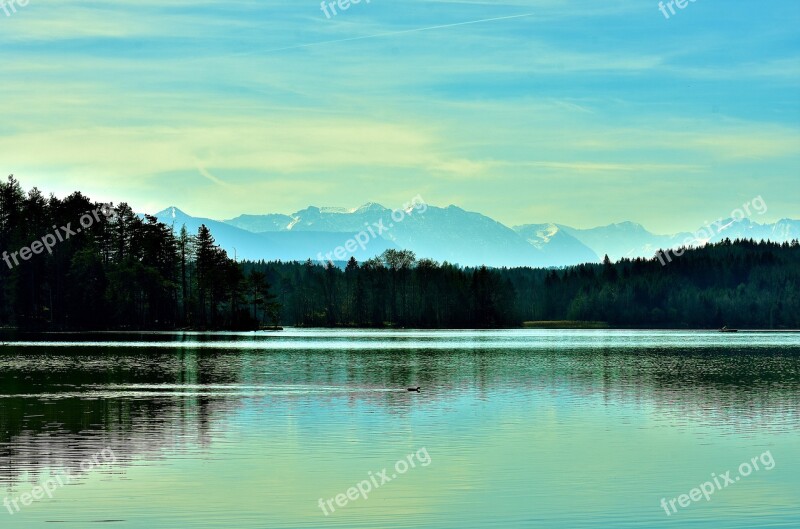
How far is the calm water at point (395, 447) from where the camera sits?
90.4 feet

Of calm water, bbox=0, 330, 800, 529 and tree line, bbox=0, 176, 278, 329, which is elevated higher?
tree line, bbox=0, 176, 278, 329

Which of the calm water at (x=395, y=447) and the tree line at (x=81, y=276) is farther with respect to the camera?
the tree line at (x=81, y=276)

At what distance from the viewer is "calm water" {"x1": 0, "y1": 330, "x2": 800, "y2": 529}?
27.5 meters

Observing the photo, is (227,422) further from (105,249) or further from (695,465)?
(105,249)

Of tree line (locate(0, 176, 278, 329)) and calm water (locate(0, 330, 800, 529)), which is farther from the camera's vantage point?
tree line (locate(0, 176, 278, 329))

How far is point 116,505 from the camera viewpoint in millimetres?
27797

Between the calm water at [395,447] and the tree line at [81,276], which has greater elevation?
the tree line at [81,276]

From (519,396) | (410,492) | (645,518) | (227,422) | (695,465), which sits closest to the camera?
(645,518)

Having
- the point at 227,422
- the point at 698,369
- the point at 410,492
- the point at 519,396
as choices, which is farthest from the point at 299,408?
the point at 698,369

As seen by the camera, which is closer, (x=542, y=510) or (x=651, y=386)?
(x=542, y=510)

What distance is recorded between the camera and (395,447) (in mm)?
38406

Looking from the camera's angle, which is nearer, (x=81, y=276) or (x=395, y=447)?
(x=395, y=447)

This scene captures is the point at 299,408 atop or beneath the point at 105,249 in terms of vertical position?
beneath

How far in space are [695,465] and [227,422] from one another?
2105 cm
